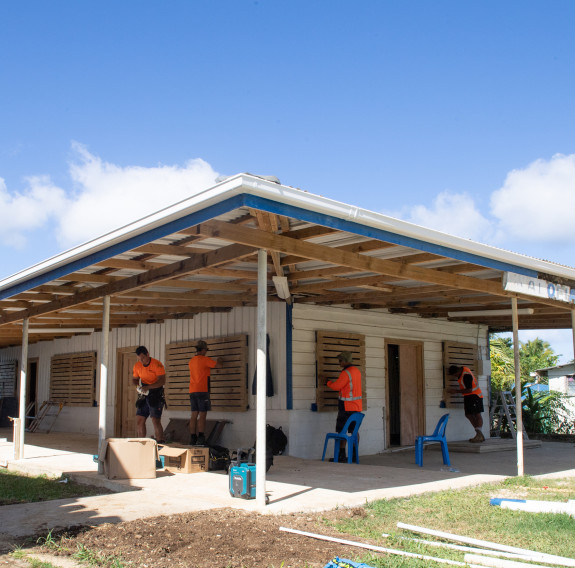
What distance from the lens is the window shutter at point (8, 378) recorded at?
20.1m

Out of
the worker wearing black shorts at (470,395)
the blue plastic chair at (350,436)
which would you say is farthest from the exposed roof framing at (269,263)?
the blue plastic chair at (350,436)

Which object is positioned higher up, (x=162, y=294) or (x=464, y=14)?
(x=464, y=14)

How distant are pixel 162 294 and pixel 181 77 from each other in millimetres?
4737

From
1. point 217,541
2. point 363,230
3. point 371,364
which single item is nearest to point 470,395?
point 371,364

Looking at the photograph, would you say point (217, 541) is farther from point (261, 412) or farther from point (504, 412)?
point (504, 412)

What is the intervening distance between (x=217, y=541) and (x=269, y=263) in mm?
4015

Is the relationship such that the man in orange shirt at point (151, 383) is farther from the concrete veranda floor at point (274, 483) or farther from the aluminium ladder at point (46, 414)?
the aluminium ladder at point (46, 414)

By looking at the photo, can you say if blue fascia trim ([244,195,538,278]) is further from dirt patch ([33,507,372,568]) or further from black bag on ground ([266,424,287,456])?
black bag on ground ([266,424,287,456])

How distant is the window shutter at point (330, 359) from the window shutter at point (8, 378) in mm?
12882

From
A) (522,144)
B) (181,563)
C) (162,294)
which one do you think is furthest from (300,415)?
(522,144)

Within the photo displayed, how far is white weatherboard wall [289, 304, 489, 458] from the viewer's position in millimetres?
10414

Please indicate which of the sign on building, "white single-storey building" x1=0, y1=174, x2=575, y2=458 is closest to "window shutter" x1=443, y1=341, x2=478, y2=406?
"white single-storey building" x1=0, y1=174, x2=575, y2=458

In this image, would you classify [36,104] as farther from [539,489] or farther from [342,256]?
[539,489]

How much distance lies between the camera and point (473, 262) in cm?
739
